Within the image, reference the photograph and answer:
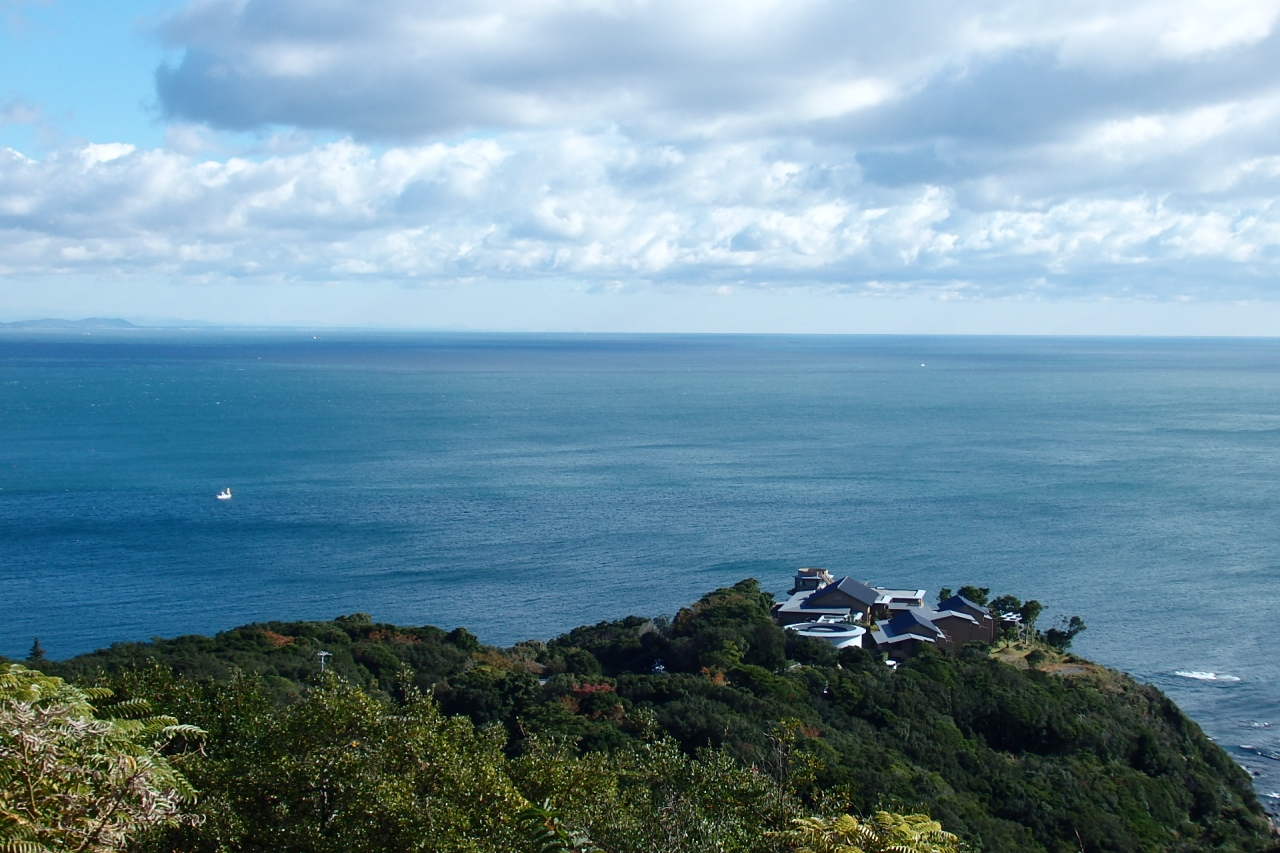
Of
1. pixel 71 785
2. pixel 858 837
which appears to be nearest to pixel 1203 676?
pixel 858 837

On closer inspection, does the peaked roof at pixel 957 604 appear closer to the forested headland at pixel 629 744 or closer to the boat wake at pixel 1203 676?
the forested headland at pixel 629 744

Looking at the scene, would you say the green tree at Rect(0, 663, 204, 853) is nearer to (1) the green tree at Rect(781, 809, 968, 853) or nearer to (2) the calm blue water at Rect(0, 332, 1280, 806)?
(1) the green tree at Rect(781, 809, 968, 853)

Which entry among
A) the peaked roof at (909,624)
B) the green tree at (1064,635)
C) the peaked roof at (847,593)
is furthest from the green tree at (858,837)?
the green tree at (1064,635)

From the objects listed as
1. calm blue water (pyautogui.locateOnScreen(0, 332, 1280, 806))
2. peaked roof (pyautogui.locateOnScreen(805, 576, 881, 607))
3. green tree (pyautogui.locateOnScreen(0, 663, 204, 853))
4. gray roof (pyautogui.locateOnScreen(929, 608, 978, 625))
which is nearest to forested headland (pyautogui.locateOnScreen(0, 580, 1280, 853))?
green tree (pyautogui.locateOnScreen(0, 663, 204, 853))

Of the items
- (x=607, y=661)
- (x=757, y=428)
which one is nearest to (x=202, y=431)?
(x=757, y=428)

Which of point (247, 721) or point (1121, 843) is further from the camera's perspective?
point (1121, 843)

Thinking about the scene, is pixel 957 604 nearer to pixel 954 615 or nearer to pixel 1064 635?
pixel 954 615

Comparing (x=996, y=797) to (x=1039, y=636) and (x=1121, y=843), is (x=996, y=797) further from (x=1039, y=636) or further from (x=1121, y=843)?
(x=1039, y=636)
